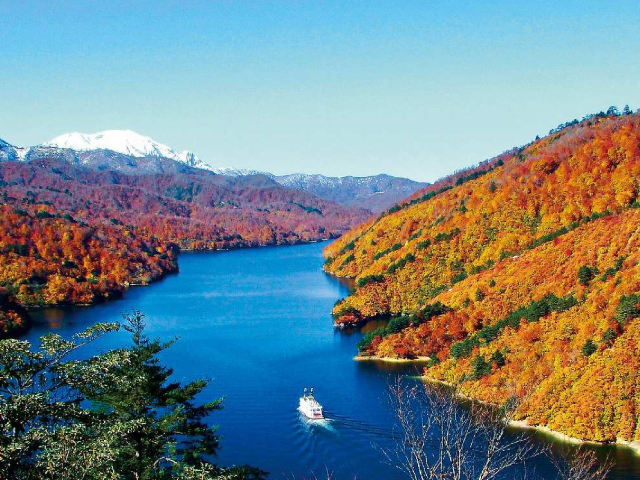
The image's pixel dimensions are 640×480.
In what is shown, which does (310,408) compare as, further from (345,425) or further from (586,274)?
(586,274)

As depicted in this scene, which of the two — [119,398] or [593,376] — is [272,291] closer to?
[593,376]

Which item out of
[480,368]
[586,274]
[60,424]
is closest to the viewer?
[60,424]

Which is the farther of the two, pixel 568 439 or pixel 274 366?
pixel 274 366

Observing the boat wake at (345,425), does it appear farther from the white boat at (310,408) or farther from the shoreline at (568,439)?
the shoreline at (568,439)

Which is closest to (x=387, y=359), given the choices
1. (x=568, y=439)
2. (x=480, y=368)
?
(x=480, y=368)

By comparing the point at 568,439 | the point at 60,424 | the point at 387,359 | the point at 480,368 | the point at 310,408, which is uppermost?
the point at 60,424

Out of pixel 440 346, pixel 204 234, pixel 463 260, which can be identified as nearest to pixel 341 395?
pixel 440 346

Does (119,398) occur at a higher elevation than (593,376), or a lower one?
higher

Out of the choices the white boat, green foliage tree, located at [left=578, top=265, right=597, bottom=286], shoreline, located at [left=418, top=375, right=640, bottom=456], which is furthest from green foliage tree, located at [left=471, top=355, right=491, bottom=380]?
the white boat
